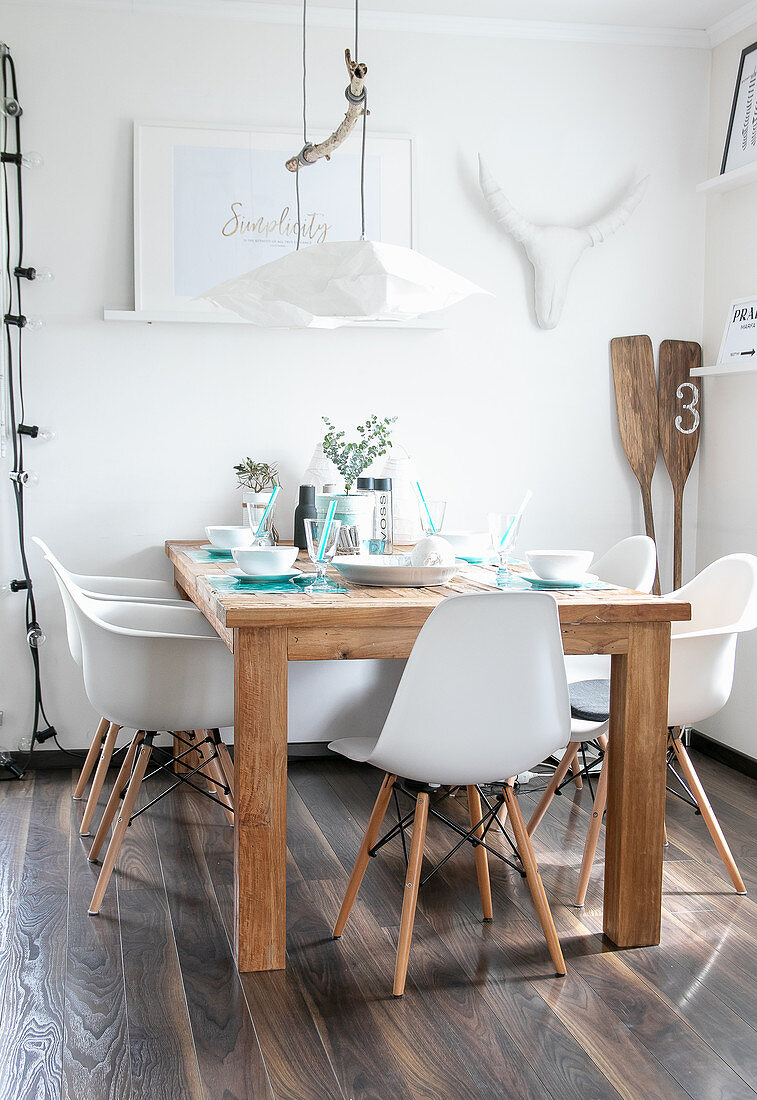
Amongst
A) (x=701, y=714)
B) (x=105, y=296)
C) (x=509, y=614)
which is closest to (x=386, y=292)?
(x=509, y=614)

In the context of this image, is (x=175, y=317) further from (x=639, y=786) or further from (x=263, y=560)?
(x=639, y=786)

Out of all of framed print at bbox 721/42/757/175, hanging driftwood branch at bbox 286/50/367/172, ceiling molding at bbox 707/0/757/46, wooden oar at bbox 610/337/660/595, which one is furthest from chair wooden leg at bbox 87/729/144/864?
ceiling molding at bbox 707/0/757/46

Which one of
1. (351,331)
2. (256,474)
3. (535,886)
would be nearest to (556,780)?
(535,886)

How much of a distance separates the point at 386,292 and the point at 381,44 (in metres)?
1.82

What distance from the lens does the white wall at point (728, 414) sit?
3674mm

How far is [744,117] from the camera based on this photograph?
3693mm

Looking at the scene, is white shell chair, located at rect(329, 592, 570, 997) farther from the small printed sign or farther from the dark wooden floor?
the small printed sign

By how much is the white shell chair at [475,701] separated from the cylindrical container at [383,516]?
1228 millimetres

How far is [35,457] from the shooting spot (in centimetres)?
356

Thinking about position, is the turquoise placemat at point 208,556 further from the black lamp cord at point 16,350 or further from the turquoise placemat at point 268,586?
the black lamp cord at point 16,350

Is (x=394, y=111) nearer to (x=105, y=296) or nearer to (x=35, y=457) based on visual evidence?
(x=105, y=296)

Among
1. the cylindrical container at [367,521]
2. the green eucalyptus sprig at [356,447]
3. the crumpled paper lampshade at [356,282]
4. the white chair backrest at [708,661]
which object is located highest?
the crumpled paper lampshade at [356,282]

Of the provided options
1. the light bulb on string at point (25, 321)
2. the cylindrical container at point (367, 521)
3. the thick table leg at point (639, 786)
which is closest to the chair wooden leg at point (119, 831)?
A: the cylindrical container at point (367, 521)

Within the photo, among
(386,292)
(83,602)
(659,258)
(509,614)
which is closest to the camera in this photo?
(509,614)
